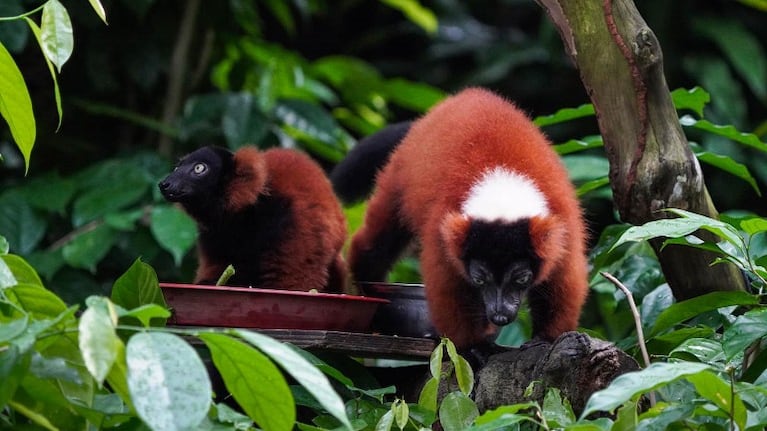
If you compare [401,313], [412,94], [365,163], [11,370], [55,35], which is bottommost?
[412,94]

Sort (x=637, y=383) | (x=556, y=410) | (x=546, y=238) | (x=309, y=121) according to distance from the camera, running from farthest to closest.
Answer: (x=309, y=121)
(x=546, y=238)
(x=556, y=410)
(x=637, y=383)

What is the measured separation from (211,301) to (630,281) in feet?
4.56

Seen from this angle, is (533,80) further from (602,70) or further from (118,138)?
(602,70)

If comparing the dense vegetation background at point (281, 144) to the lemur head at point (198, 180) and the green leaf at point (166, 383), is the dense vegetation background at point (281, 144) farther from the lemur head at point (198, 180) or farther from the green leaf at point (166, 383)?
the lemur head at point (198, 180)

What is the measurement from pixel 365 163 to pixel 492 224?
114 cm

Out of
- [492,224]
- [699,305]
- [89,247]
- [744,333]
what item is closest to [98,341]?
[744,333]

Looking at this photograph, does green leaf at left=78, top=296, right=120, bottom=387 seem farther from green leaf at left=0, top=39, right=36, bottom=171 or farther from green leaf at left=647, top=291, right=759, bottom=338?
green leaf at left=647, top=291, right=759, bottom=338

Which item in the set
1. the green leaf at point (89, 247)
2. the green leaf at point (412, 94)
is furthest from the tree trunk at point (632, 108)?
the green leaf at point (412, 94)

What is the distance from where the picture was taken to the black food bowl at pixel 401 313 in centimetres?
328

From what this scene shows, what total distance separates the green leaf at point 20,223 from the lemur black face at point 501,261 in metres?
2.54

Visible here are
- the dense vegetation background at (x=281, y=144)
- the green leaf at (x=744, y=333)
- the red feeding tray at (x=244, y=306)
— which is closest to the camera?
the dense vegetation background at (x=281, y=144)

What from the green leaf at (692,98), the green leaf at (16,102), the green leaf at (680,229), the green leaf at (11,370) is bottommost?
the green leaf at (692,98)

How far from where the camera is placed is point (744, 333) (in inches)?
91.7

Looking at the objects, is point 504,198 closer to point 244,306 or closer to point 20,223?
point 244,306
